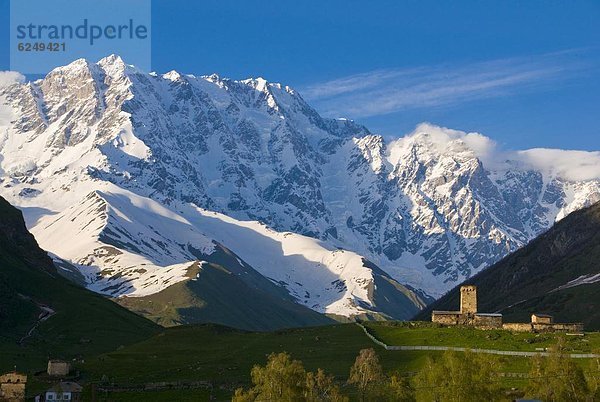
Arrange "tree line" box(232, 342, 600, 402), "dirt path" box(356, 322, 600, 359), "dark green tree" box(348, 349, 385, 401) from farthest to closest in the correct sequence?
"dirt path" box(356, 322, 600, 359)
"dark green tree" box(348, 349, 385, 401)
"tree line" box(232, 342, 600, 402)

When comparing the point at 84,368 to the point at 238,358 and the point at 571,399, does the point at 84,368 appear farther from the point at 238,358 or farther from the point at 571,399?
the point at 571,399

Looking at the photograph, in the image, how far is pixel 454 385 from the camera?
409 ft

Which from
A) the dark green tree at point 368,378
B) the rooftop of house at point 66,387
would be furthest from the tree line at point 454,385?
the rooftop of house at point 66,387

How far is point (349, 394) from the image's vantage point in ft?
477

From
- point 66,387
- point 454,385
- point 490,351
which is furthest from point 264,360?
point 454,385

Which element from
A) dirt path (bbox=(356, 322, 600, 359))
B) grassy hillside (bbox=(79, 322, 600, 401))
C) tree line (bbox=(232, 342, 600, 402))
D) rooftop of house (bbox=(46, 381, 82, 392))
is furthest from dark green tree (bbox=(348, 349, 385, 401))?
rooftop of house (bbox=(46, 381, 82, 392))

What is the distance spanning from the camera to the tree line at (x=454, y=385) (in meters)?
125

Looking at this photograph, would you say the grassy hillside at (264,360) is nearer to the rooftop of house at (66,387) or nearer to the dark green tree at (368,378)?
the rooftop of house at (66,387)

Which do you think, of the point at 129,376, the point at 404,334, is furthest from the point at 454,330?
the point at 129,376

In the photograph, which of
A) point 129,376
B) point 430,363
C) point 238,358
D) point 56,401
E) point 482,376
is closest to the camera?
point 482,376

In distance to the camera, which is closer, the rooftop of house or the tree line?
the tree line

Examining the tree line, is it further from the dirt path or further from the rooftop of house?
the rooftop of house

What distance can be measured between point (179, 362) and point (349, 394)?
167 feet

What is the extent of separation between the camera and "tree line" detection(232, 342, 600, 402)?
409 feet
